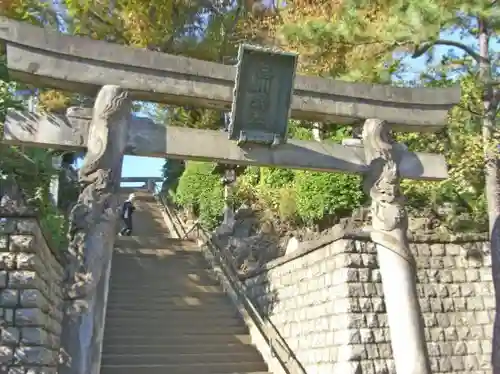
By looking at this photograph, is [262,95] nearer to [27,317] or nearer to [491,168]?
[27,317]

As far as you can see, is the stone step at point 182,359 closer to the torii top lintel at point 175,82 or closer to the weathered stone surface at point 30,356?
the weathered stone surface at point 30,356

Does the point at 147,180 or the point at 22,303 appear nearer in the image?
the point at 22,303

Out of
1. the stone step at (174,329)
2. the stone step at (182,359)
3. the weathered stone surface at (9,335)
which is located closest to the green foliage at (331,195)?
the stone step at (174,329)

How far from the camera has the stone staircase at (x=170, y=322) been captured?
9195mm

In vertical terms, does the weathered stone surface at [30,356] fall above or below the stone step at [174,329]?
below

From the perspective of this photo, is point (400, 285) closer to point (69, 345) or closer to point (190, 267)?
point (69, 345)

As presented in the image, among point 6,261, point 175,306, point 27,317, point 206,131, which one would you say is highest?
point 206,131

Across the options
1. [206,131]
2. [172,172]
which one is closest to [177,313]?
[206,131]

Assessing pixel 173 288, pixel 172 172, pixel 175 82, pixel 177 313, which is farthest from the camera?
pixel 172 172

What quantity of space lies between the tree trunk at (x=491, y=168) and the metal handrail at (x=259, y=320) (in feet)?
9.70

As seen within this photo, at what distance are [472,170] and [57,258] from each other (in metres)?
6.41

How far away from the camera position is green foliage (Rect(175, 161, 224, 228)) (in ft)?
57.5

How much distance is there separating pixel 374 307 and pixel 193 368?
2.94 metres

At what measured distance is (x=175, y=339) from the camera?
390 inches
